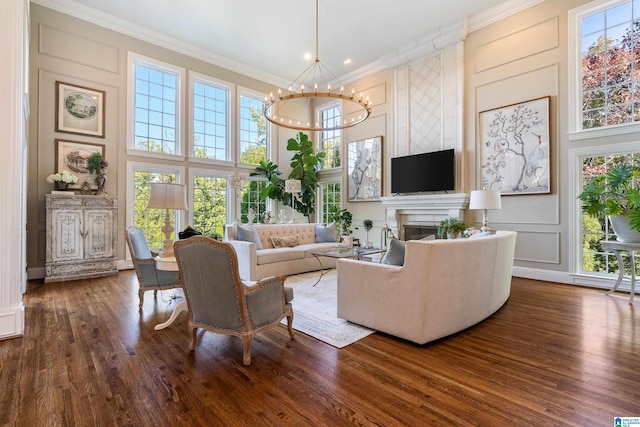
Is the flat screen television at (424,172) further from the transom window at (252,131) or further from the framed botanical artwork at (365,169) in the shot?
the transom window at (252,131)

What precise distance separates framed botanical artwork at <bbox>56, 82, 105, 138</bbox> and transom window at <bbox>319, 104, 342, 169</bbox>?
A: 5152 millimetres

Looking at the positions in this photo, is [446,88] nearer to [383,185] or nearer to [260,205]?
[383,185]

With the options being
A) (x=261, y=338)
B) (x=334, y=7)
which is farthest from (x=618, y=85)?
(x=261, y=338)

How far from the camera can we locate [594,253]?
4.79 metres

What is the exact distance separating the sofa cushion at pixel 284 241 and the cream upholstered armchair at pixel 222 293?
297 centimetres

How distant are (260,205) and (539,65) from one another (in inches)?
Answer: 255

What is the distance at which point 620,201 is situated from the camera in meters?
4.09

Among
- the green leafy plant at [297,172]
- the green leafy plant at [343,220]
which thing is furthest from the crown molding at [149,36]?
the green leafy plant at [343,220]

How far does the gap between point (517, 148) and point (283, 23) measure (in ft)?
15.8

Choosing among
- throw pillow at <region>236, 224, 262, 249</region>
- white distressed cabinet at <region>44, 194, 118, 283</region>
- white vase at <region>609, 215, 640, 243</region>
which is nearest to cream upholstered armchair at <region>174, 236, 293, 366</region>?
throw pillow at <region>236, 224, 262, 249</region>

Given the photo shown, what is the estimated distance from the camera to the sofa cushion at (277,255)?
191 inches

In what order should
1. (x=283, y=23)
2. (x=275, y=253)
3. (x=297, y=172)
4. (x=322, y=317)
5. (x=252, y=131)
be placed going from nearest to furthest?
(x=322, y=317), (x=275, y=253), (x=283, y=23), (x=297, y=172), (x=252, y=131)

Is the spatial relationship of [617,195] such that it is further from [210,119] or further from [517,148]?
[210,119]

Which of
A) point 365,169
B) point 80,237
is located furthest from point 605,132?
point 80,237
